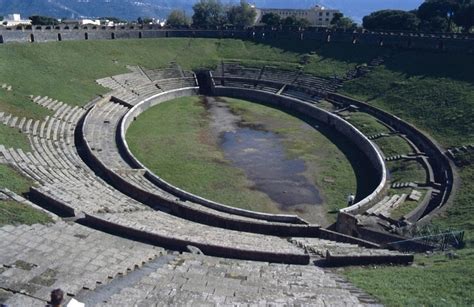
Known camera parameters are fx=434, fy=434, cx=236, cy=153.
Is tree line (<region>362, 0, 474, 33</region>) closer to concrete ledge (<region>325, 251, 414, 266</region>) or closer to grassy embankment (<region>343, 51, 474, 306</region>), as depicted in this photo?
grassy embankment (<region>343, 51, 474, 306</region>)

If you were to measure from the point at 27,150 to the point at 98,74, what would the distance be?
23.3 metres

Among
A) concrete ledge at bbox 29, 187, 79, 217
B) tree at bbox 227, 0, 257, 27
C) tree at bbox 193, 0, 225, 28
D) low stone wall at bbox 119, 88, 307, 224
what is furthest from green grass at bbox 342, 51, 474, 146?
tree at bbox 193, 0, 225, 28

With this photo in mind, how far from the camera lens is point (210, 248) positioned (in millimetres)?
17484

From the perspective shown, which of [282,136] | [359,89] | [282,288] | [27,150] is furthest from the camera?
[359,89]

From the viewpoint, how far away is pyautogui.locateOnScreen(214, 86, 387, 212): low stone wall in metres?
26.5

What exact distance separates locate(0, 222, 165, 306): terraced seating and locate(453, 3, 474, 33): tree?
5589cm

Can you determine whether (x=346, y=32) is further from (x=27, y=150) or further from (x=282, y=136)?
(x=27, y=150)

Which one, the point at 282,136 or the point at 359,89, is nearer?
the point at 282,136

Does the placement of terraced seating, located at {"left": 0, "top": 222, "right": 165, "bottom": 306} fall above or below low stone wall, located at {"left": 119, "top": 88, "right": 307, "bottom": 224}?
above

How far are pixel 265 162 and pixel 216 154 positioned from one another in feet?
13.1

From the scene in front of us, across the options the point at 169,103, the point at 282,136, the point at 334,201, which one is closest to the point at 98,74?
the point at 169,103

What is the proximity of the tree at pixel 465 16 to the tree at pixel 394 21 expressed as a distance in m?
6.96

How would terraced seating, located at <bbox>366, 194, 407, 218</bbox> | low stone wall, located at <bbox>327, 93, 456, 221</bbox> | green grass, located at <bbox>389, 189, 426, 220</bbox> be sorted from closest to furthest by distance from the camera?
green grass, located at <bbox>389, 189, 426, 220</bbox> < terraced seating, located at <bbox>366, 194, 407, 218</bbox> < low stone wall, located at <bbox>327, 93, 456, 221</bbox>

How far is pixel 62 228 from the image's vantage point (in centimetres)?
1786
